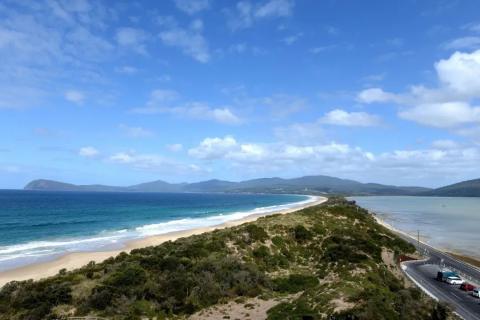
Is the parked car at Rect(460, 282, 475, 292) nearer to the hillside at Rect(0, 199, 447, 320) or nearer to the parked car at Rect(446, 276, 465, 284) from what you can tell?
the parked car at Rect(446, 276, 465, 284)

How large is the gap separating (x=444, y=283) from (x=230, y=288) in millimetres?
27252

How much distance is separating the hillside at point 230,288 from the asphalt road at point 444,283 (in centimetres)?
470

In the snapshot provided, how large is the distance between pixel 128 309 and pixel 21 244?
153 ft

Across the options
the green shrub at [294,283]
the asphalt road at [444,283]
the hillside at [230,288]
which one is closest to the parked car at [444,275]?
the asphalt road at [444,283]

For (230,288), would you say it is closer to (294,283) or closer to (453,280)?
(294,283)

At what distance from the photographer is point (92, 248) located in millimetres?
56250

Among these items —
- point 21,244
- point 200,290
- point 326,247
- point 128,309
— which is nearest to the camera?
point 128,309

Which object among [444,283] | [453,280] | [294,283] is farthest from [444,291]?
[294,283]

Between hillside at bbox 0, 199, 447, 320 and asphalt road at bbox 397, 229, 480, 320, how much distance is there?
4.70 meters

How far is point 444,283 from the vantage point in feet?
138

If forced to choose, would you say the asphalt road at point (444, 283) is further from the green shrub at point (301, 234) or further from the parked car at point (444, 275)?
the green shrub at point (301, 234)

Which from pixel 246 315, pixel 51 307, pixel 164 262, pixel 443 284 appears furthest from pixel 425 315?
pixel 443 284

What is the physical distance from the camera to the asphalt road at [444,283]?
3225cm

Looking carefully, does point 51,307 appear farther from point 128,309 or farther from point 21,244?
point 21,244
